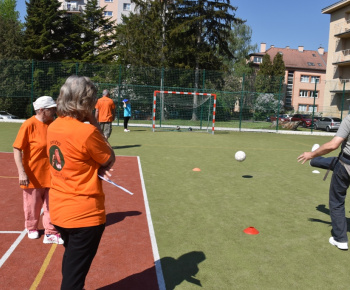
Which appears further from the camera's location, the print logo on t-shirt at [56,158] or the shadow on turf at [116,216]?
the shadow on turf at [116,216]

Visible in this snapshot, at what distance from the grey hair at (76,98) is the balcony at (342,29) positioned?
41399 millimetres

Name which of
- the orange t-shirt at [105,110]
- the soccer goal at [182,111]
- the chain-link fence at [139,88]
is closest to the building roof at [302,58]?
the chain-link fence at [139,88]

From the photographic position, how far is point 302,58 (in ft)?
223

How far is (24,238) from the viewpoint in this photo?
14.4ft

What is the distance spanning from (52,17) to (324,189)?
38.1 metres

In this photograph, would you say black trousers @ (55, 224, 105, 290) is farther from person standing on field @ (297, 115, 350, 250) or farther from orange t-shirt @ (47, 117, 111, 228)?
person standing on field @ (297, 115, 350, 250)

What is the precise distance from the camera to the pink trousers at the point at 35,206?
4.23m

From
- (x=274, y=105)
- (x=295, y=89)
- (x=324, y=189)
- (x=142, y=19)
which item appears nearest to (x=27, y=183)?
(x=324, y=189)

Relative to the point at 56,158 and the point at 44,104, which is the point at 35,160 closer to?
the point at 44,104

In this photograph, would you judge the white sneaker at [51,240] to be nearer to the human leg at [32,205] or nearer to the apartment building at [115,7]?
the human leg at [32,205]

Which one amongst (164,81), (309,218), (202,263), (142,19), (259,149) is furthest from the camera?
(142,19)

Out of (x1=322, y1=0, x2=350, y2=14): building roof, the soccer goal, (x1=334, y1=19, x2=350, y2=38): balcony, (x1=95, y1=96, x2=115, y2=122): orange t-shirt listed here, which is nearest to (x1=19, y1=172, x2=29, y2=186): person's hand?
(x1=95, y1=96, x2=115, y2=122): orange t-shirt

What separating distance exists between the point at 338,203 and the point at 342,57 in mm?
40484

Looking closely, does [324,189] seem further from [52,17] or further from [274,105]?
[52,17]
